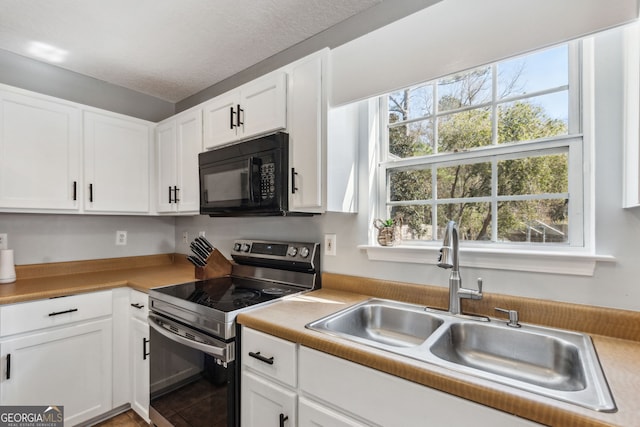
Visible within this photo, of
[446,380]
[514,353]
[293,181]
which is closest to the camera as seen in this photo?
[446,380]

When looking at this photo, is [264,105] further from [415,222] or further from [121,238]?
[121,238]

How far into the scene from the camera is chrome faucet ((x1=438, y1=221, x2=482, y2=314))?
48.2 inches

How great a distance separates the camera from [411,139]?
161cm

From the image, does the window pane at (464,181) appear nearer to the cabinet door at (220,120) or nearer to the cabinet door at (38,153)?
the cabinet door at (220,120)

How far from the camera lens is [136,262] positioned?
8.52 feet

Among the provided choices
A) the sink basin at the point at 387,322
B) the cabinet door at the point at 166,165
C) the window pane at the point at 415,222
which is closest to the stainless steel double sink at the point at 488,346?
the sink basin at the point at 387,322

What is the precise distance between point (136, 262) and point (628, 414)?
2940 mm

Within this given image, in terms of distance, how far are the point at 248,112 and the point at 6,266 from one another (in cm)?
176

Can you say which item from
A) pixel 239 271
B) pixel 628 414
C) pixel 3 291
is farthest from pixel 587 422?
pixel 3 291

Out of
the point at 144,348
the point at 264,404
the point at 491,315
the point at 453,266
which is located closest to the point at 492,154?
the point at 453,266

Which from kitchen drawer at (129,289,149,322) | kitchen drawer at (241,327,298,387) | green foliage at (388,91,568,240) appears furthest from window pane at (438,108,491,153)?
kitchen drawer at (129,289,149,322)

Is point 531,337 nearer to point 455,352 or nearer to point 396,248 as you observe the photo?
point 455,352

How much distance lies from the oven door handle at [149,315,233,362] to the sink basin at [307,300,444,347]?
43 cm

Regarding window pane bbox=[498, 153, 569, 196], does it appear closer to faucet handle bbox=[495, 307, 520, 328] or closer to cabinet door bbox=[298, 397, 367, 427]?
faucet handle bbox=[495, 307, 520, 328]
